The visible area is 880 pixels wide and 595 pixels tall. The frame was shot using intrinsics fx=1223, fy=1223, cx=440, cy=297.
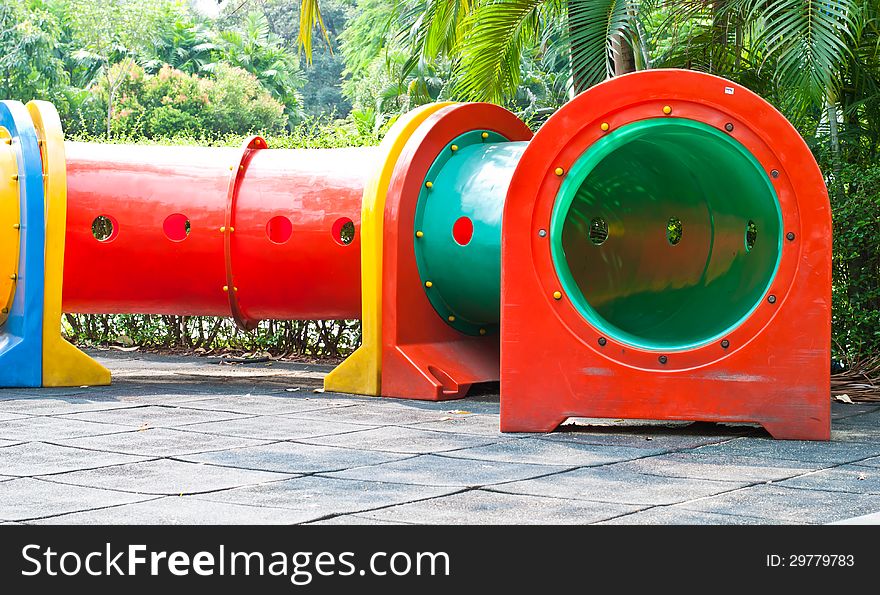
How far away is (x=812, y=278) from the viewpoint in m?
5.68

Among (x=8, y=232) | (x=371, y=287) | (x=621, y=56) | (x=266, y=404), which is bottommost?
(x=266, y=404)

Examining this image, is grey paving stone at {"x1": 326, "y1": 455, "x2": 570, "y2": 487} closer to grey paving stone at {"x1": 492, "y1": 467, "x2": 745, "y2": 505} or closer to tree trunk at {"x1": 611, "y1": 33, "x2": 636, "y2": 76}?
grey paving stone at {"x1": 492, "y1": 467, "x2": 745, "y2": 505}

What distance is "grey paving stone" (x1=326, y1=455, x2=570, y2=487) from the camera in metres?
4.63

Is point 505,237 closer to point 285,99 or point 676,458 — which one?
point 676,458

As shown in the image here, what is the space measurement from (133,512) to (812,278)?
332cm

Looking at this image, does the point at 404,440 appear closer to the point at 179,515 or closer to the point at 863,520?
the point at 179,515

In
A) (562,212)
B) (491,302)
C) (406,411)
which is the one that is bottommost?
(406,411)

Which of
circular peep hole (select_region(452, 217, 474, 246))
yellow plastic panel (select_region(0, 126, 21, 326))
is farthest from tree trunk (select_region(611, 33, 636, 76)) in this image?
yellow plastic panel (select_region(0, 126, 21, 326))

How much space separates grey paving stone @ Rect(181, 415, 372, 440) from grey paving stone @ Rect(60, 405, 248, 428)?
0.14 m

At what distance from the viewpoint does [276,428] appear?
6078 mm

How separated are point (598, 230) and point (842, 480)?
3932 millimetres

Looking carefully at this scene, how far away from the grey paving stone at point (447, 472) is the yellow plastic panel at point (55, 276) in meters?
3.42
